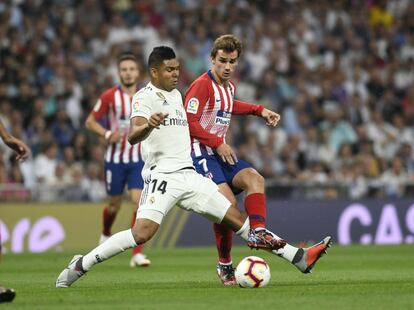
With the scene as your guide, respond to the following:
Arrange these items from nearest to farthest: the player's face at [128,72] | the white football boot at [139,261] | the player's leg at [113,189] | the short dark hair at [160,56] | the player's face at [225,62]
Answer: the short dark hair at [160,56], the player's face at [225,62], the white football boot at [139,261], the player's face at [128,72], the player's leg at [113,189]

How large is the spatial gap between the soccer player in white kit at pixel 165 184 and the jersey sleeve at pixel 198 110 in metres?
0.45

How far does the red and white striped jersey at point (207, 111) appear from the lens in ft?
32.2

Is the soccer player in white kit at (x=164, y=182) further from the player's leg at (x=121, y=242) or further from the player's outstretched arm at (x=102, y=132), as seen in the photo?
the player's outstretched arm at (x=102, y=132)

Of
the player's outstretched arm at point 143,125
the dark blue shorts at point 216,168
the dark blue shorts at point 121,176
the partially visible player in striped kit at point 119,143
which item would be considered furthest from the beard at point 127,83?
the player's outstretched arm at point 143,125

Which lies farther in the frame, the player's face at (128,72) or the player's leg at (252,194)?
the player's face at (128,72)

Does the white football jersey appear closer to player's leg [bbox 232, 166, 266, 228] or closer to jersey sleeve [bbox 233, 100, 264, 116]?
player's leg [bbox 232, 166, 266, 228]

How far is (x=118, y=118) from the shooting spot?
13.9 meters

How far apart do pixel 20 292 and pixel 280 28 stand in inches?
578

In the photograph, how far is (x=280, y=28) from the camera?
22891 millimetres

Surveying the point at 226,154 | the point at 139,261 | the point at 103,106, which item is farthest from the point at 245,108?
the point at 103,106

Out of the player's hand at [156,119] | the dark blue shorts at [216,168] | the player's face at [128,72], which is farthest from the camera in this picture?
the player's face at [128,72]

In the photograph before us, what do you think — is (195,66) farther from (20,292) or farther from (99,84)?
(20,292)

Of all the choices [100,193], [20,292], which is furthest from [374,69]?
[20,292]

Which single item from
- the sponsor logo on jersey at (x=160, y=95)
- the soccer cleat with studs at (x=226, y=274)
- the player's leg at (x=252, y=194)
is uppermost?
the sponsor logo on jersey at (x=160, y=95)
